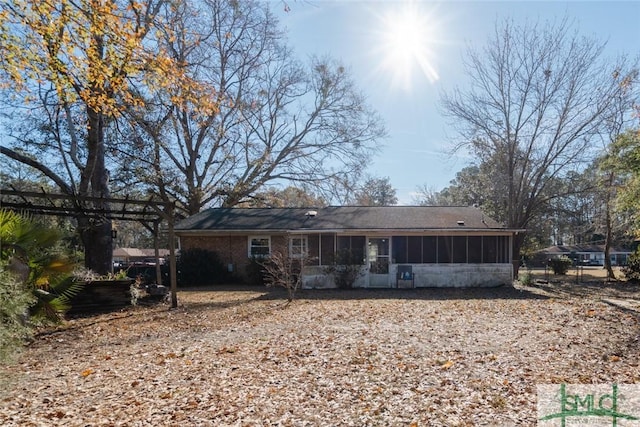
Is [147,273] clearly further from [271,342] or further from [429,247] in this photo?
[271,342]

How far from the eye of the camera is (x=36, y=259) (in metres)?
8.00

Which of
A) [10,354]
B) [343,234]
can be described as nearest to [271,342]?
Answer: [10,354]

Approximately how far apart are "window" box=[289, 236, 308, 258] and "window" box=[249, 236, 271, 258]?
1.41 meters

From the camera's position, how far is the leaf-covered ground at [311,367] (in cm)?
442

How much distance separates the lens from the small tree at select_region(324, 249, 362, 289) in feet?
59.5

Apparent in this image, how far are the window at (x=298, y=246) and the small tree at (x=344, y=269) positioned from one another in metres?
1.81

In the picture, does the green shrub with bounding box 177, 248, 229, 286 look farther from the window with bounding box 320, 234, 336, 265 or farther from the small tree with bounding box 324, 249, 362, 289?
the small tree with bounding box 324, 249, 362, 289

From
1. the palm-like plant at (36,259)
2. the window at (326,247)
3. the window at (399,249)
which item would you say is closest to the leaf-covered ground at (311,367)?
the palm-like plant at (36,259)

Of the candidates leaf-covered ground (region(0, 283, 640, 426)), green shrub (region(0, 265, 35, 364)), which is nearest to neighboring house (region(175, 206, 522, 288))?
leaf-covered ground (region(0, 283, 640, 426))

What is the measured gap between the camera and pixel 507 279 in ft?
61.2

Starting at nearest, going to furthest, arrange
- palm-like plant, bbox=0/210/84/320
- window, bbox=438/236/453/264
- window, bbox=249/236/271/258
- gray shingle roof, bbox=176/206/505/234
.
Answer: palm-like plant, bbox=0/210/84/320, window, bbox=438/236/453/264, gray shingle roof, bbox=176/206/505/234, window, bbox=249/236/271/258

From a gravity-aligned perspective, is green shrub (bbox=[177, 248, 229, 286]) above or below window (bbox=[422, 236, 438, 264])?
below

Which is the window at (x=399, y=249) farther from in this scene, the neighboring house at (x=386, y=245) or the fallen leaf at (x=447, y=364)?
the fallen leaf at (x=447, y=364)

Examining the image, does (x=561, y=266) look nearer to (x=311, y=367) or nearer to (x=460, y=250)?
(x=460, y=250)
